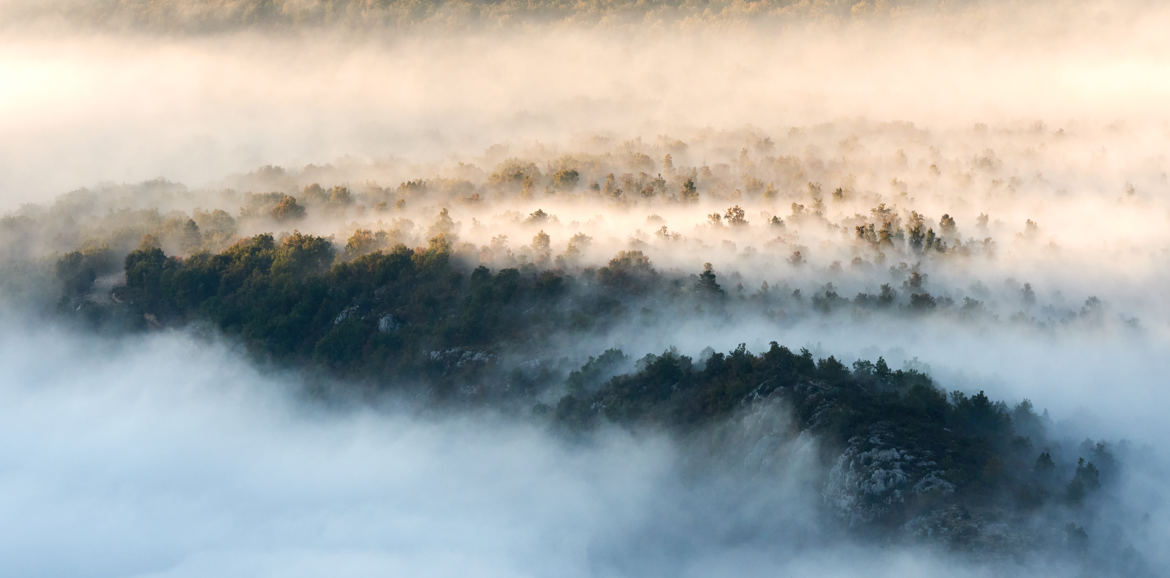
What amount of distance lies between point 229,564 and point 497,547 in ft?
37.6

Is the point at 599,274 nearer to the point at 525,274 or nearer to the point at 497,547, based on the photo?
the point at 525,274

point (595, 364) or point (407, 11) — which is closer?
point (595, 364)

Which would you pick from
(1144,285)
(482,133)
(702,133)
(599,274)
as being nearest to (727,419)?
(599,274)

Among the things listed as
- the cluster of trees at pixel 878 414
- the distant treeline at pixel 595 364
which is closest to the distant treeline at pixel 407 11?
the distant treeline at pixel 595 364

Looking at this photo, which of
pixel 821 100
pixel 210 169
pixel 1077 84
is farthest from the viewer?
pixel 210 169

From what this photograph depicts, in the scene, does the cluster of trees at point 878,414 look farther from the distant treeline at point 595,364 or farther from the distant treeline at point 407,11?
the distant treeline at point 407,11

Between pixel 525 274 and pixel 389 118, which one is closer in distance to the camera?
pixel 525 274

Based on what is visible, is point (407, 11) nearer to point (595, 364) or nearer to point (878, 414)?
point (595, 364)

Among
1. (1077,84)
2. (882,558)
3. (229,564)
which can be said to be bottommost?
(229,564)

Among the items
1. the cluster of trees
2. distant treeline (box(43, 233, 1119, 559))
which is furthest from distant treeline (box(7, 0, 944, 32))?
the cluster of trees

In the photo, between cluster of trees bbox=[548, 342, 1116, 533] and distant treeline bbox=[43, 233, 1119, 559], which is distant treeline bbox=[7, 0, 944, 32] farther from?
cluster of trees bbox=[548, 342, 1116, 533]

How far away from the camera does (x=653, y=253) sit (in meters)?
65.8

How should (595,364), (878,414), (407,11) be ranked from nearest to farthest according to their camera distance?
(878,414) → (595,364) → (407,11)

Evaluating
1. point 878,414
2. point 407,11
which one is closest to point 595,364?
point 878,414
